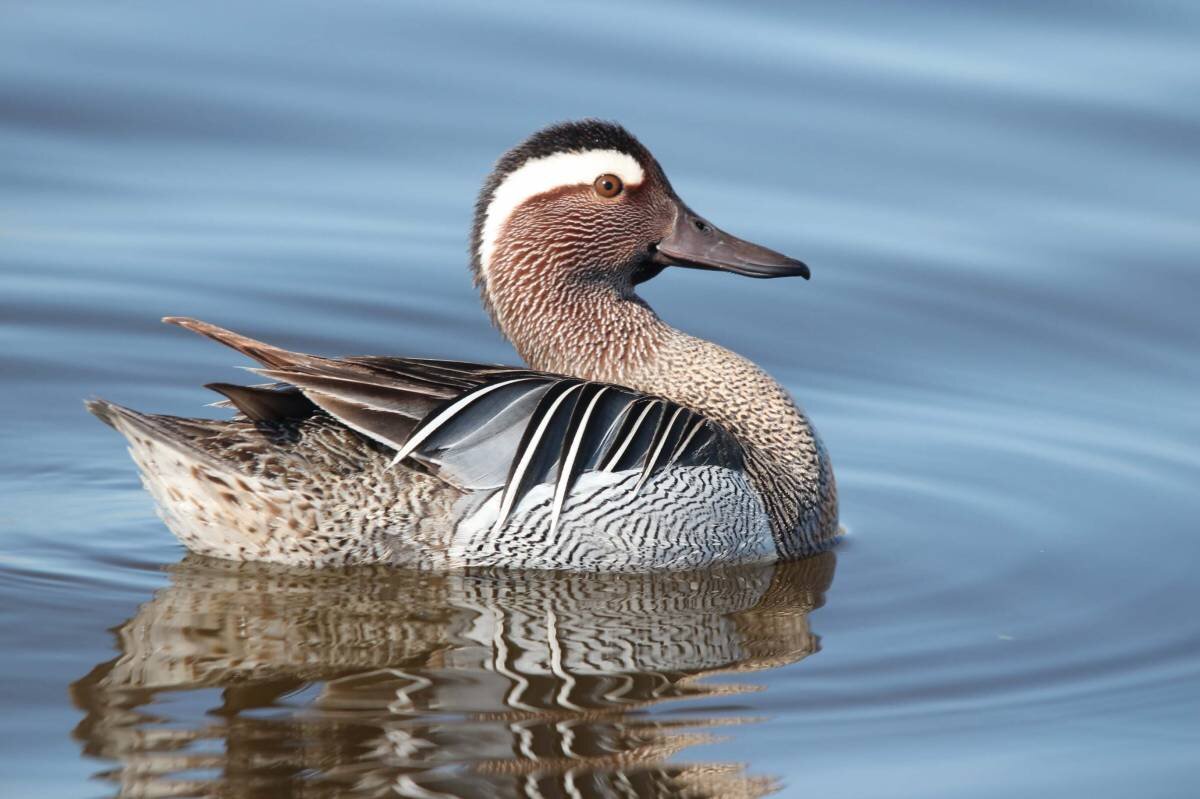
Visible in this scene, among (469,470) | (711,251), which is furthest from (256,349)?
(711,251)

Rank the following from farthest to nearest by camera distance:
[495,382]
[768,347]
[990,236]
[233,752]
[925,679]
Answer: [990,236] < [768,347] < [495,382] < [925,679] < [233,752]

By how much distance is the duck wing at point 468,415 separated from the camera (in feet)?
23.1

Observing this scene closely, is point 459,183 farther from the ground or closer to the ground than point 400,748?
farther from the ground

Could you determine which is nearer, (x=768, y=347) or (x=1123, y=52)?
(x=768, y=347)

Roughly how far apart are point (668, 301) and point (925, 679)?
397 cm

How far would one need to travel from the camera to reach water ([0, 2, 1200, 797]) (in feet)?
19.3

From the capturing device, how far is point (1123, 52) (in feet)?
39.4

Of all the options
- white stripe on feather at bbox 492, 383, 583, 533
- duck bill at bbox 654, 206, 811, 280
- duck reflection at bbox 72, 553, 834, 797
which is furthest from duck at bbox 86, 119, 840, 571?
duck bill at bbox 654, 206, 811, 280

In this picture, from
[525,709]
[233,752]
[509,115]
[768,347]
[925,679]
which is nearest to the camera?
[233,752]

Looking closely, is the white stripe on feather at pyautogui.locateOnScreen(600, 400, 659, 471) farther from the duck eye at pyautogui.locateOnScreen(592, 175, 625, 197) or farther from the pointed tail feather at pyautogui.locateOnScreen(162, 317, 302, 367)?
the pointed tail feather at pyautogui.locateOnScreen(162, 317, 302, 367)

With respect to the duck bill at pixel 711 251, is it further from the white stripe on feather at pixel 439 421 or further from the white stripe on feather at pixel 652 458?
the white stripe on feather at pixel 439 421

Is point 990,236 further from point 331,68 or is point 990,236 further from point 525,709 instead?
point 525,709

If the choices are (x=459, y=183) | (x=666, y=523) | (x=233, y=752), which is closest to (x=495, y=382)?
(x=666, y=523)

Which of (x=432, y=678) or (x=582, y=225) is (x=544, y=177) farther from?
(x=432, y=678)
